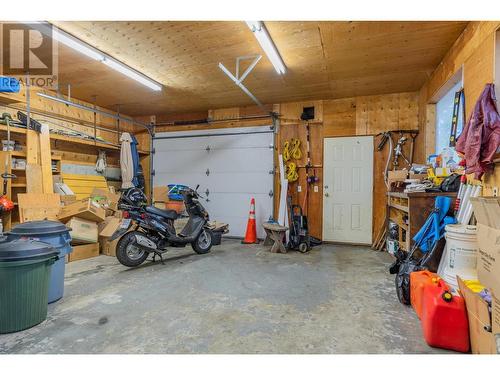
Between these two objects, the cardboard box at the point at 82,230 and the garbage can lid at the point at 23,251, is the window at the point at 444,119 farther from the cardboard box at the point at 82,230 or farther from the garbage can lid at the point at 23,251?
the cardboard box at the point at 82,230

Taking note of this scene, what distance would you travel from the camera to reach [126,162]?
609 cm

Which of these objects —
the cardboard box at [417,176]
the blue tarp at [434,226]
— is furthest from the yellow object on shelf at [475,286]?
the cardboard box at [417,176]

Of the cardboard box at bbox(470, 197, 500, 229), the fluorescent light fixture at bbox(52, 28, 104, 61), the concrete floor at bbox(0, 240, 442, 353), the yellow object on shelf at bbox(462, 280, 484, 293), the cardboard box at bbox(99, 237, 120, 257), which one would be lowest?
the concrete floor at bbox(0, 240, 442, 353)

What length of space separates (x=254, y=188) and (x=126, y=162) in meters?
2.89

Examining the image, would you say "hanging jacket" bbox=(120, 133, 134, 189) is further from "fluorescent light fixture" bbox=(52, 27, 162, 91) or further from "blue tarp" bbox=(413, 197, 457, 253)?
"blue tarp" bbox=(413, 197, 457, 253)

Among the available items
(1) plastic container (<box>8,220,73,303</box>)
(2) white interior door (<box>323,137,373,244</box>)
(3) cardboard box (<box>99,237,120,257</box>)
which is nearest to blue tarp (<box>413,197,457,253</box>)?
(2) white interior door (<box>323,137,373,244</box>)

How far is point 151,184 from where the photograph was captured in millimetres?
6918

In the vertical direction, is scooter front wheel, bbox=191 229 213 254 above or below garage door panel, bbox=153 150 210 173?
below

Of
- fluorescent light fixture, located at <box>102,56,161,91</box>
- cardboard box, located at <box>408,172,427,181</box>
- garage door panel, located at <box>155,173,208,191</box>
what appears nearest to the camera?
fluorescent light fixture, located at <box>102,56,161,91</box>

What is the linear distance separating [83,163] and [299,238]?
4558 millimetres

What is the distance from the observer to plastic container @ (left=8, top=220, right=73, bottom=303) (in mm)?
2490

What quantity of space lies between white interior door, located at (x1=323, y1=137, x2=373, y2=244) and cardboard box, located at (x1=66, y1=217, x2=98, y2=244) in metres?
4.17

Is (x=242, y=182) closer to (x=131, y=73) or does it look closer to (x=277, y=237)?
(x=277, y=237)
